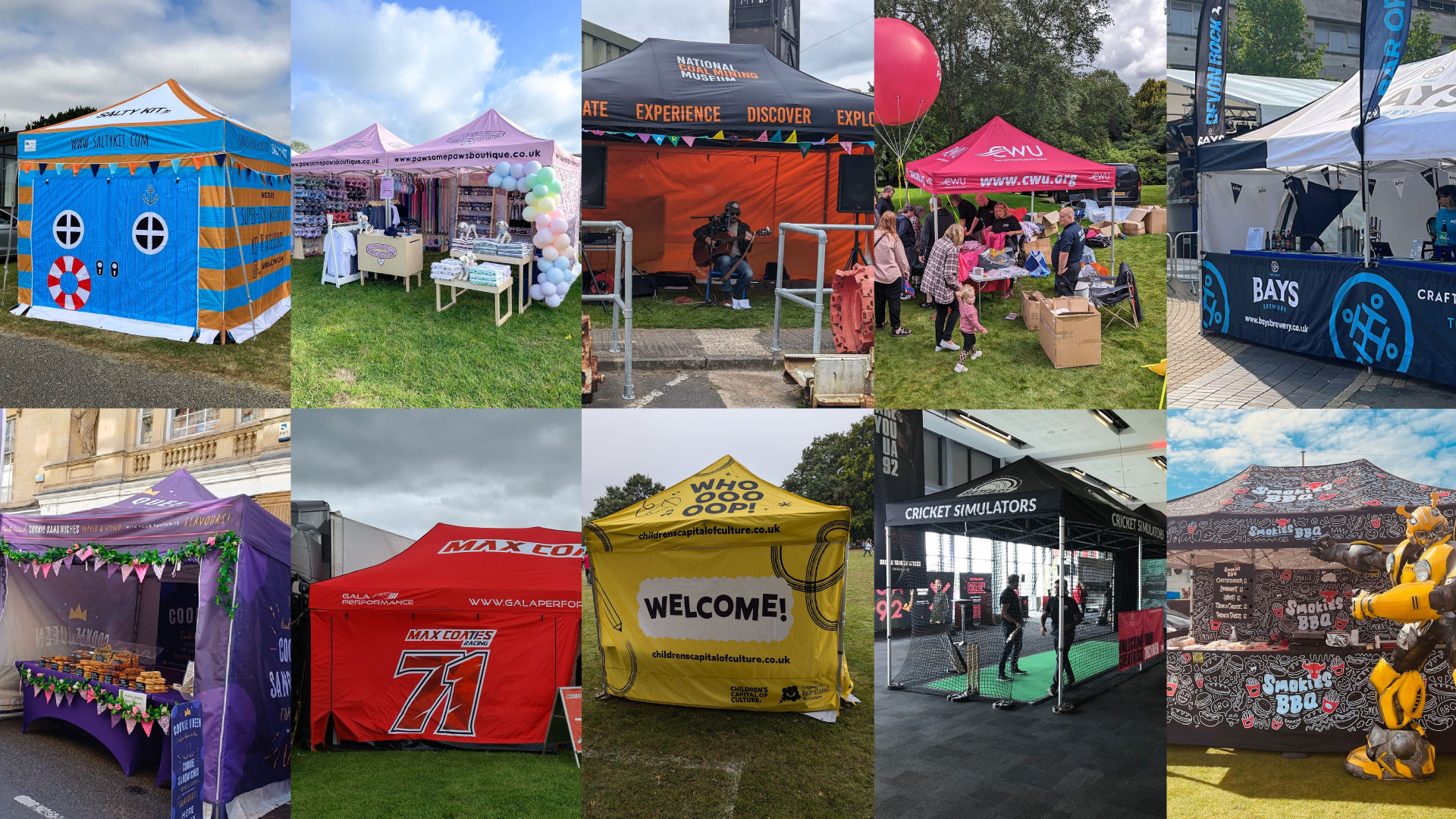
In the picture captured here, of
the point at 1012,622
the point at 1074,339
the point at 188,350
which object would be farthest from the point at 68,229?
the point at 1012,622

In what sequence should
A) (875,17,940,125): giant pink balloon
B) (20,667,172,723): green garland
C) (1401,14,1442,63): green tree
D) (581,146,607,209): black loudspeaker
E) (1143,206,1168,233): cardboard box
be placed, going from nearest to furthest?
(875,17,940,125): giant pink balloon < (20,667,172,723): green garland < (581,146,607,209): black loudspeaker < (1401,14,1442,63): green tree < (1143,206,1168,233): cardboard box

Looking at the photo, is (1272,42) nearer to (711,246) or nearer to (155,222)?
(711,246)

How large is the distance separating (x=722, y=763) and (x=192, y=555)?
3.36 metres

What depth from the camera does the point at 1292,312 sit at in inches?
295

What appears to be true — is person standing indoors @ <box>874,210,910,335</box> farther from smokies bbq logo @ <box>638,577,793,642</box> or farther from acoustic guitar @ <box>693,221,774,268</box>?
smokies bbq logo @ <box>638,577,793,642</box>

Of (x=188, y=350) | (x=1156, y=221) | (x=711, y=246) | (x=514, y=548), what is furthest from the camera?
(x=1156, y=221)

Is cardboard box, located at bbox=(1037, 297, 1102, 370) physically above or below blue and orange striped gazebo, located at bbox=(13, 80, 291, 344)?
below

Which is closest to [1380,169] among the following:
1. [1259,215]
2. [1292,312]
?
[1259,215]

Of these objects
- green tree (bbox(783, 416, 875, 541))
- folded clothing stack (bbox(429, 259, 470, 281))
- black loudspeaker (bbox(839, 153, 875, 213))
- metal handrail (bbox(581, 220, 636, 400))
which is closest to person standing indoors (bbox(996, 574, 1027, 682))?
green tree (bbox(783, 416, 875, 541))

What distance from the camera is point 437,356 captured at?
5.42 m

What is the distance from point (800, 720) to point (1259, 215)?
347 inches

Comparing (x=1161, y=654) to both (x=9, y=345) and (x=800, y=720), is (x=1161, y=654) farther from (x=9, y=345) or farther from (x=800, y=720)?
(x=9, y=345)

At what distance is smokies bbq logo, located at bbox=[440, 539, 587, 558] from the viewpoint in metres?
6.24

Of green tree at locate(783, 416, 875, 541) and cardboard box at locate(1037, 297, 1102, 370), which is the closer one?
cardboard box at locate(1037, 297, 1102, 370)
